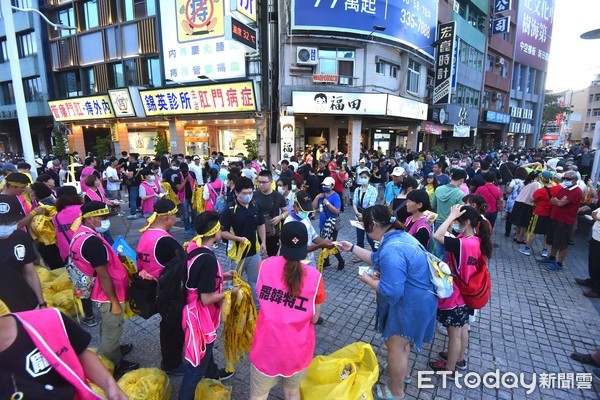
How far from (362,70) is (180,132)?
11.8 m

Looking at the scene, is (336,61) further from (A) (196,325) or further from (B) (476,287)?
(A) (196,325)

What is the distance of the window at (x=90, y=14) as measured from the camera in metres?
19.7

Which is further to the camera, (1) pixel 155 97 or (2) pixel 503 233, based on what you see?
(1) pixel 155 97

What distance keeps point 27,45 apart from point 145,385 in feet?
104

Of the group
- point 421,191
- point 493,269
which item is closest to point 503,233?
point 493,269

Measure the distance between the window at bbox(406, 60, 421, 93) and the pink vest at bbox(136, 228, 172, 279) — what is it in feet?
67.1

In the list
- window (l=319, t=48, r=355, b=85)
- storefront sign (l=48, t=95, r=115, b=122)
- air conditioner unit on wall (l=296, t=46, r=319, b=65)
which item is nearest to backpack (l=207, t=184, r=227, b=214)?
air conditioner unit on wall (l=296, t=46, r=319, b=65)

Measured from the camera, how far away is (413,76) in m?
20.5

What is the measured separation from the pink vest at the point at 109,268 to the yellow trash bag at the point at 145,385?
2.86 feet

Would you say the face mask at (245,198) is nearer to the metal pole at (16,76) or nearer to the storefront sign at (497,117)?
the metal pole at (16,76)

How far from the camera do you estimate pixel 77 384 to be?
1.60 m

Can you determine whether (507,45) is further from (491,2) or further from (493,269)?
(493,269)

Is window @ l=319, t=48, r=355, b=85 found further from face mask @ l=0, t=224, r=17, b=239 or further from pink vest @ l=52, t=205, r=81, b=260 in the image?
face mask @ l=0, t=224, r=17, b=239

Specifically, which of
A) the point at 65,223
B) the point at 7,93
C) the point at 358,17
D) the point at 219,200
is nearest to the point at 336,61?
the point at 358,17
